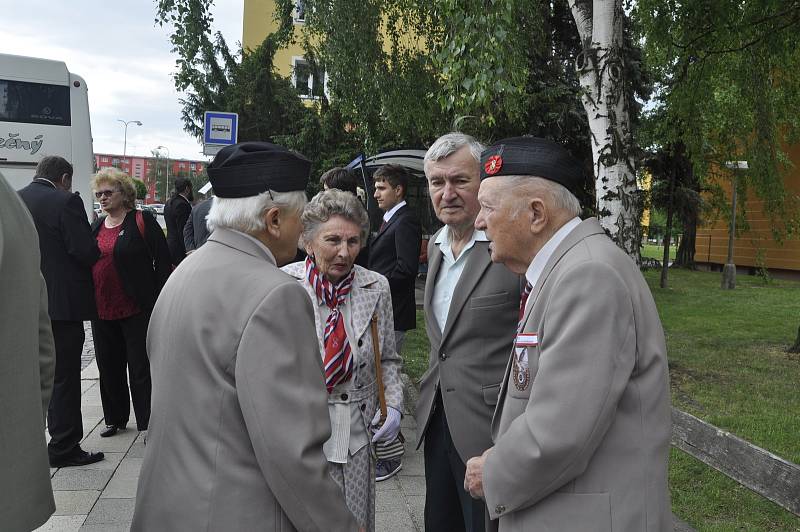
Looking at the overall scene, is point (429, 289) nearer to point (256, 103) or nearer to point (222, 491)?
point (222, 491)

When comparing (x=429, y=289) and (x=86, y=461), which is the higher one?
(x=429, y=289)

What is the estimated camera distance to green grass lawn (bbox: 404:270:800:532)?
16.0 feet

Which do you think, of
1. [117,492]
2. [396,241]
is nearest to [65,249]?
[117,492]

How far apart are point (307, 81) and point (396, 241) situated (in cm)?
1987

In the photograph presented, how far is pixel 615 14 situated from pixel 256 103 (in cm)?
1845

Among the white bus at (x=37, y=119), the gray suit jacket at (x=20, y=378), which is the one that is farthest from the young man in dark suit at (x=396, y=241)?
the white bus at (x=37, y=119)

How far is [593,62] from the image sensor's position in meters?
7.08

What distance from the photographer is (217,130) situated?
32.1 feet

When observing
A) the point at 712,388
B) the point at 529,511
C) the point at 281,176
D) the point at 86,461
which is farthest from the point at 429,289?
the point at 712,388

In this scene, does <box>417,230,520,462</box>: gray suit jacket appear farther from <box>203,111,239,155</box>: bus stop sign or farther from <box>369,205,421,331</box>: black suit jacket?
<box>203,111,239,155</box>: bus stop sign


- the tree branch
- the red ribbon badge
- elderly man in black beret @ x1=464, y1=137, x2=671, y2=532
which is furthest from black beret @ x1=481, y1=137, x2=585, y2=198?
the tree branch

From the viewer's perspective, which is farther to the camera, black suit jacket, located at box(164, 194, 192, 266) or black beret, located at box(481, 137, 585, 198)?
black suit jacket, located at box(164, 194, 192, 266)

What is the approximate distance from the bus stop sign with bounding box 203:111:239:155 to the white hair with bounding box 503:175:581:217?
8123 millimetres

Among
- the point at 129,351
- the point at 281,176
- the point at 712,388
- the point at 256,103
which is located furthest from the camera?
the point at 256,103
